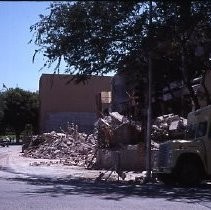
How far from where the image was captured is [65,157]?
40594 millimetres

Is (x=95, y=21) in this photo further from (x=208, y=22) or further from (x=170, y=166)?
(x=170, y=166)

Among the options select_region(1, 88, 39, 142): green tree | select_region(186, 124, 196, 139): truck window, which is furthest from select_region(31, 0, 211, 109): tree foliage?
select_region(1, 88, 39, 142): green tree

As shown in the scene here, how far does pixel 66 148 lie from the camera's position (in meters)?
43.4

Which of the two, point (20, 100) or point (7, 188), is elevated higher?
point (20, 100)

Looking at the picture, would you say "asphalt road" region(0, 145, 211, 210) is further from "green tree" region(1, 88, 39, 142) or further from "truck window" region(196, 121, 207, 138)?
"green tree" region(1, 88, 39, 142)

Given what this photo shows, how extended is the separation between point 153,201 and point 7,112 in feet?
274

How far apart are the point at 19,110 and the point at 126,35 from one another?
7433cm

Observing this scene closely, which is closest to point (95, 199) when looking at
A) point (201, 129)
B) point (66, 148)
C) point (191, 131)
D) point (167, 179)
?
point (167, 179)

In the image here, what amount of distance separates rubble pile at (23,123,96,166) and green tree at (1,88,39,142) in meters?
43.6

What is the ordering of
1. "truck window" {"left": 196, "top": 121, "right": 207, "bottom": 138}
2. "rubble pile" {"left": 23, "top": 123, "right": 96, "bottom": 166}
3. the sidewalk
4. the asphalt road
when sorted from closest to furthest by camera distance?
the asphalt road < "truck window" {"left": 196, "top": 121, "right": 207, "bottom": 138} < the sidewalk < "rubble pile" {"left": 23, "top": 123, "right": 96, "bottom": 166}

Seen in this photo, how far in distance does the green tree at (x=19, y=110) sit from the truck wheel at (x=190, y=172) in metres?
76.4

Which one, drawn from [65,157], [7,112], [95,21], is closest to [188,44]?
[95,21]

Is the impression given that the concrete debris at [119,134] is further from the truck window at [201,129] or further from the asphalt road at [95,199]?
the asphalt road at [95,199]

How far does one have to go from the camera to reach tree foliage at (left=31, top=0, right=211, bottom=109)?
22.0 metres
